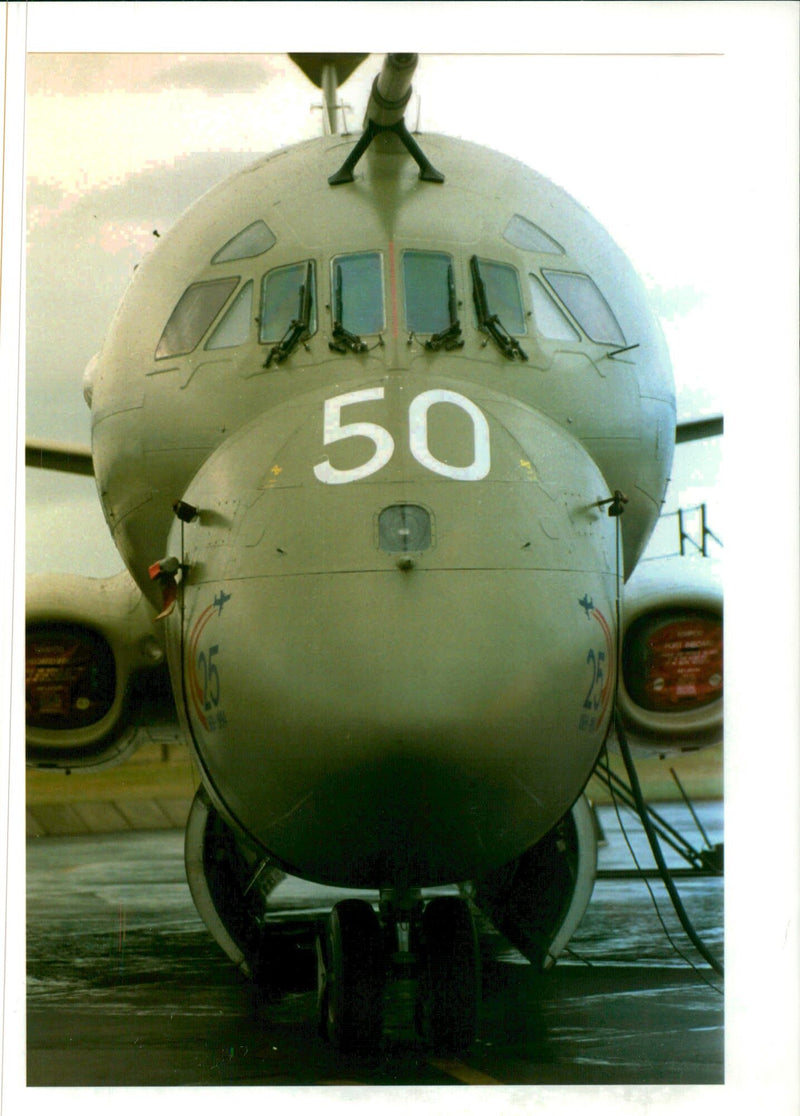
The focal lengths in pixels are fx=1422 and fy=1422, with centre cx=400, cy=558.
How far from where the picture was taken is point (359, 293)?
221 inches

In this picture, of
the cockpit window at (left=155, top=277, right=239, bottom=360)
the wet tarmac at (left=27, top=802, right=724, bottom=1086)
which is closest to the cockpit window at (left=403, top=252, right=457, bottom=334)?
the cockpit window at (left=155, top=277, right=239, bottom=360)

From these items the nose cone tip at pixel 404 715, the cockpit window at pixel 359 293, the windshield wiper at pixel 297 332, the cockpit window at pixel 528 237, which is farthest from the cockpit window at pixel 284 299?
the nose cone tip at pixel 404 715

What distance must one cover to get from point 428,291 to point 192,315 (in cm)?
113

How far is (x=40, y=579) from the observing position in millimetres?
6258

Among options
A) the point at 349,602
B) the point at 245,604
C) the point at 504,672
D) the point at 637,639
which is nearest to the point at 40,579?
the point at 245,604

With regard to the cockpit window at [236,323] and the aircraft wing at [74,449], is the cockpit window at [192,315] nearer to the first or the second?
the cockpit window at [236,323]

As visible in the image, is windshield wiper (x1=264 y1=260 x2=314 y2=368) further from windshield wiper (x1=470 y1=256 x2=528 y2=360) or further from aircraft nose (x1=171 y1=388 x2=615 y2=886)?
windshield wiper (x1=470 y1=256 x2=528 y2=360)

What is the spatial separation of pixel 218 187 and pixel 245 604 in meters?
2.41

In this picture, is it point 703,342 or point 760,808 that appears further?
point 703,342

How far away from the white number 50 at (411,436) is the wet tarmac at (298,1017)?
227 cm

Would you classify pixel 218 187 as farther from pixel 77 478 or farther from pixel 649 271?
pixel 649 271

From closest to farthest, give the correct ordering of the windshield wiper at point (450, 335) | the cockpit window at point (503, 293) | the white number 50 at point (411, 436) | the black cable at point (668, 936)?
1. the white number 50 at point (411, 436)
2. the windshield wiper at point (450, 335)
3. the cockpit window at point (503, 293)
4. the black cable at point (668, 936)

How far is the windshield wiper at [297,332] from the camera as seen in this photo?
5617mm

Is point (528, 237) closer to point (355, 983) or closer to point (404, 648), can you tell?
point (404, 648)
